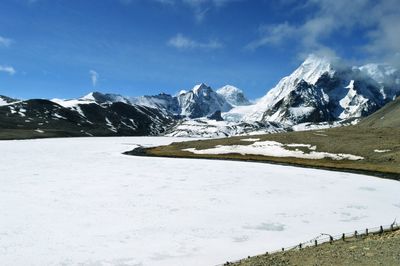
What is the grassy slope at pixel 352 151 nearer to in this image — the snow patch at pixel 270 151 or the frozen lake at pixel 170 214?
the snow patch at pixel 270 151

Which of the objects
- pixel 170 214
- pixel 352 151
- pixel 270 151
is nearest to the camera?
pixel 170 214

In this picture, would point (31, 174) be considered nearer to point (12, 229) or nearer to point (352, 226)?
point (12, 229)

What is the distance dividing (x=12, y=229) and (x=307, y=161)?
62.9 meters

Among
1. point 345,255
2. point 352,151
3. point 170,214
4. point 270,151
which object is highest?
point 352,151

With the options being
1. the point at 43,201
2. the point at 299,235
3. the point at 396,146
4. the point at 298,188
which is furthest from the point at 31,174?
the point at 396,146

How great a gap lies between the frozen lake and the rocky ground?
3522 millimetres

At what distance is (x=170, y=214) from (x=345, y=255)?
1679cm

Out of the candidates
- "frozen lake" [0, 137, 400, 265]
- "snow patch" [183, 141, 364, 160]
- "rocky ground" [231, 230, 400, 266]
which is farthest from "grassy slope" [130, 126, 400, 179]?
"rocky ground" [231, 230, 400, 266]

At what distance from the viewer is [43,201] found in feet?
123

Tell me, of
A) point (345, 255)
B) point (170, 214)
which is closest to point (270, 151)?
point (170, 214)

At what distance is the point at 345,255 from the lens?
1955cm

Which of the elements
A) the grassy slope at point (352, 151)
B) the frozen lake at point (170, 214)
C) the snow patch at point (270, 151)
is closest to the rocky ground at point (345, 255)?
the frozen lake at point (170, 214)

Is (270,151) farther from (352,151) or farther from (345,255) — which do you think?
(345,255)

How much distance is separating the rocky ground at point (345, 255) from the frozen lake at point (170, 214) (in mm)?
3522
